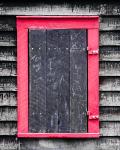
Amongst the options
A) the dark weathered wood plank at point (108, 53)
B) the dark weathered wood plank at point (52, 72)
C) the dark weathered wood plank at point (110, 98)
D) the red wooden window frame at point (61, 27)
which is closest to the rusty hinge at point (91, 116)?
the red wooden window frame at point (61, 27)

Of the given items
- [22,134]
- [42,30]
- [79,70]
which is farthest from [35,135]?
[42,30]

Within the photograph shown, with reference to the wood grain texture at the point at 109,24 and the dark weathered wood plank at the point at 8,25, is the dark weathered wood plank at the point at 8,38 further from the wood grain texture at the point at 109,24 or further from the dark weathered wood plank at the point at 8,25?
the wood grain texture at the point at 109,24

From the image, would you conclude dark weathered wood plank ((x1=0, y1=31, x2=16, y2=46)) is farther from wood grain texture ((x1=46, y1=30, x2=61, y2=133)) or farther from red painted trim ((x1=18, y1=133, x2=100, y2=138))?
red painted trim ((x1=18, y1=133, x2=100, y2=138))

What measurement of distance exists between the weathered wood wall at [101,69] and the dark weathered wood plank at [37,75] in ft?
0.66

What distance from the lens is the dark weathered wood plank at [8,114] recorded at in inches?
202

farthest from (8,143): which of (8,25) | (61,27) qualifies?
(61,27)

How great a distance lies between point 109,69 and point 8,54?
1.20m

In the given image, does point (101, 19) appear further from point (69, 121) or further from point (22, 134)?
point (22, 134)

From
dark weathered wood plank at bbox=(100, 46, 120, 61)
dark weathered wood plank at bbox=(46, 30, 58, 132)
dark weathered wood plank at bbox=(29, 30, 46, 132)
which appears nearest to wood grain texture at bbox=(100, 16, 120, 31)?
dark weathered wood plank at bbox=(100, 46, 120, 61)

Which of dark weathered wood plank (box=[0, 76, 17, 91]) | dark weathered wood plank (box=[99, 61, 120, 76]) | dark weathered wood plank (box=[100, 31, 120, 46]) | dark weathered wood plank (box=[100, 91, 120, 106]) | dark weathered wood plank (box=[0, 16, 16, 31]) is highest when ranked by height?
dark weathered wood plank (box=[0, 16, 16, 31])

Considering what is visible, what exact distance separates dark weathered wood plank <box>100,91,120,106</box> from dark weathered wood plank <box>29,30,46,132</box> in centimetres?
68

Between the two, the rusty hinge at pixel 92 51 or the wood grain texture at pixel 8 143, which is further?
the wood grain texture at pixel 8 143

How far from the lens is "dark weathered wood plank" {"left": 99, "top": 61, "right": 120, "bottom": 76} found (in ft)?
16.7

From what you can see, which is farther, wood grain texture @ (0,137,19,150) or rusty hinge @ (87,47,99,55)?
wood grain texture @ (0,137,19,150)
